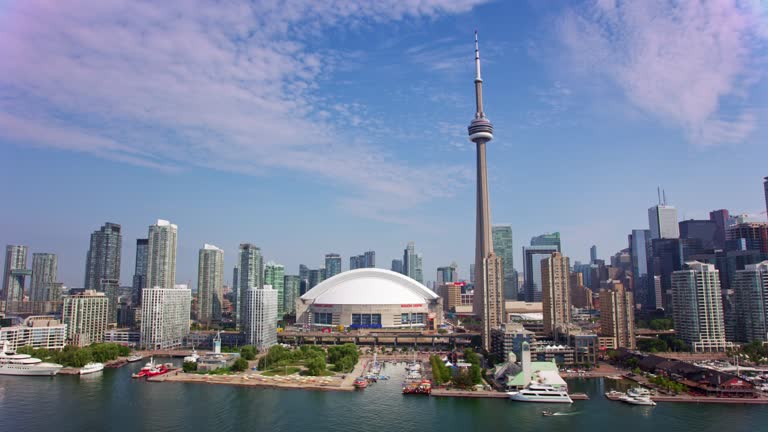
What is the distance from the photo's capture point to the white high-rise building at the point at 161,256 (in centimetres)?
10538

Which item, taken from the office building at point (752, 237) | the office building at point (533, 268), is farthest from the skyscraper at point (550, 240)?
the office building at point (752, 237)

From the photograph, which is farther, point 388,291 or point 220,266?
point 220,266

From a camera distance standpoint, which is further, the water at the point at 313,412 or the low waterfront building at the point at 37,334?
the low waterfront building at the point at 37,334

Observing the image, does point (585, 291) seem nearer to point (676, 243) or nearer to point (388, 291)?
point (676, 243)

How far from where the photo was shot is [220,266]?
11175 centimetres

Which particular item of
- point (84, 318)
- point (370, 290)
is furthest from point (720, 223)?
point (84, 318)

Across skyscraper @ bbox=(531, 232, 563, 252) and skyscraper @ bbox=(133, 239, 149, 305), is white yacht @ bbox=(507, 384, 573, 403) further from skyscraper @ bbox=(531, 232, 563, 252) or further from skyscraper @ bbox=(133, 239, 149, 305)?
skyscraper @ bbox=(531, 232, 563, 252)

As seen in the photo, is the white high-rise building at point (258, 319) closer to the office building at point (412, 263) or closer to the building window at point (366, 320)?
the building window at point (366, 320)

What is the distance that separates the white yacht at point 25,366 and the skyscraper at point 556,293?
56117 millimetres

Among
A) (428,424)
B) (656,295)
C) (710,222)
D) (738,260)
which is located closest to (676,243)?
(656,295)

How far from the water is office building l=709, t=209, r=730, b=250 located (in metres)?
113

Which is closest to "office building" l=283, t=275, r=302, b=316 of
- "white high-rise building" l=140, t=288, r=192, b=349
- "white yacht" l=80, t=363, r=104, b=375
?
"white high-rise building" l=140, t=288, r=192, b=349

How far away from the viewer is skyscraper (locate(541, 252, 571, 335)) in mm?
68625

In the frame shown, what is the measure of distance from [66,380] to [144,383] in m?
7.60
